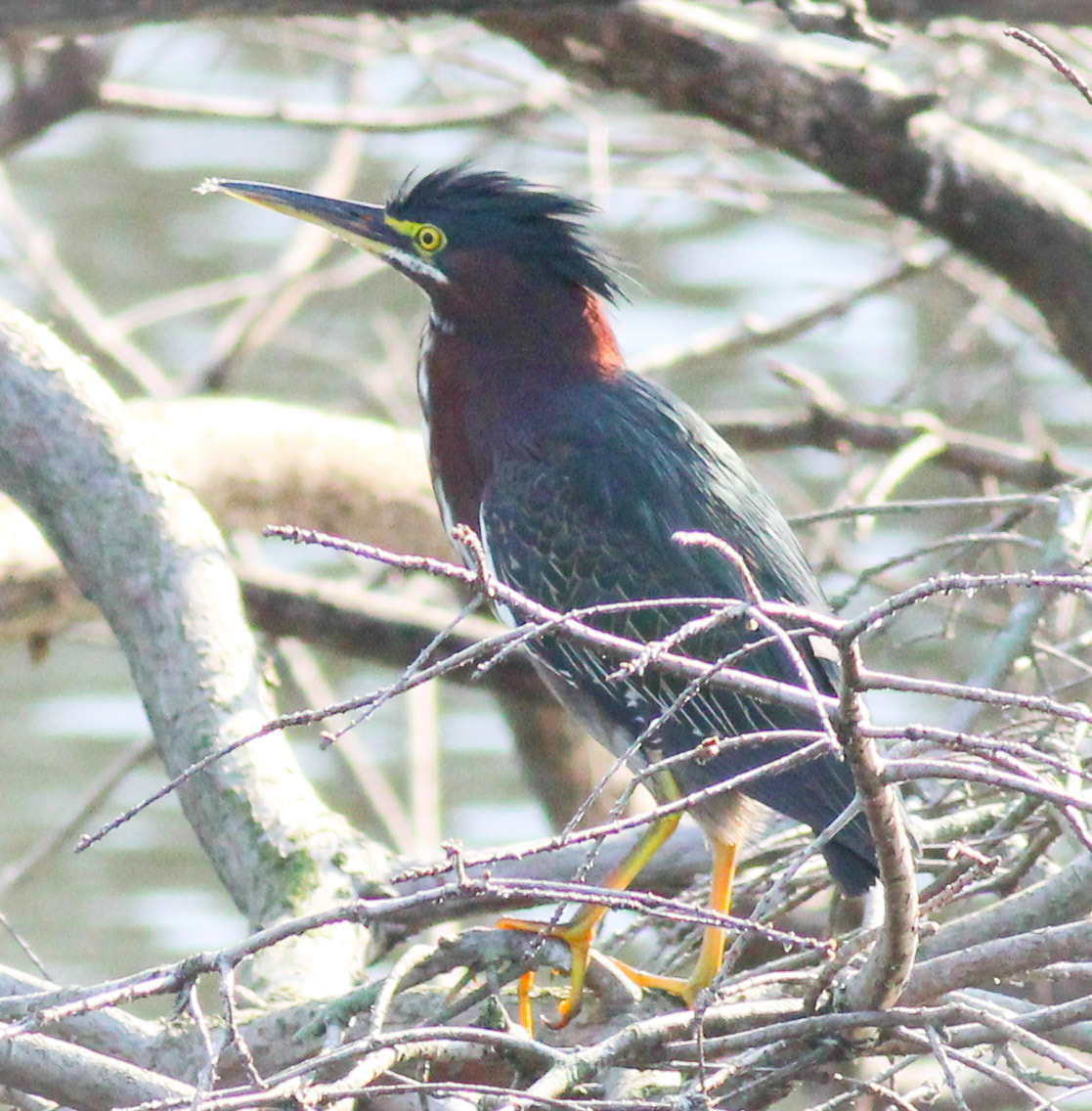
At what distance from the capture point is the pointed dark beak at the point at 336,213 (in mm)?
3789

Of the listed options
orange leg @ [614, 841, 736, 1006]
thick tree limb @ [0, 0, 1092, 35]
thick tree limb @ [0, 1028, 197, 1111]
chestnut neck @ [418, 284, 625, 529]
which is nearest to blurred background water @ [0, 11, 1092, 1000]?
chestnut neck @ [418, 284, 625, 529]

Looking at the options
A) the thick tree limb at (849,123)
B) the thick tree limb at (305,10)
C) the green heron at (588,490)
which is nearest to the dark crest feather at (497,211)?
the green heron at (588,490)

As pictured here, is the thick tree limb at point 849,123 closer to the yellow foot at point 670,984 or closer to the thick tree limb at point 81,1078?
the yellow foot at point 670,984

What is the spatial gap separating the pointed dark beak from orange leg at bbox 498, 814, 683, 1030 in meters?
1.39

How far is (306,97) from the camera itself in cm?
1112

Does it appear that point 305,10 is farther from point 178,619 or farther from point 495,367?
point 178,619

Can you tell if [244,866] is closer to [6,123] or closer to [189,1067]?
[189,1067]

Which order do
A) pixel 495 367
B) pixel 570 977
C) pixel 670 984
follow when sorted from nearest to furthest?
1. pixel 570 977
2. pixel 670 984
3. pixel 495 367

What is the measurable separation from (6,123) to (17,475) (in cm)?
177

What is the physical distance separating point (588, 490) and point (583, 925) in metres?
0.87

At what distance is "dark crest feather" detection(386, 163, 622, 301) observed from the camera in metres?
3.88

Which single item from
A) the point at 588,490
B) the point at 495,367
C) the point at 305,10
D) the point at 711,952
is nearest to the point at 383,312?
the point at 305,10

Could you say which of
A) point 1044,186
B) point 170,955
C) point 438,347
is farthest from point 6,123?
point 170,955

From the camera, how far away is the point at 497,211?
388cm
